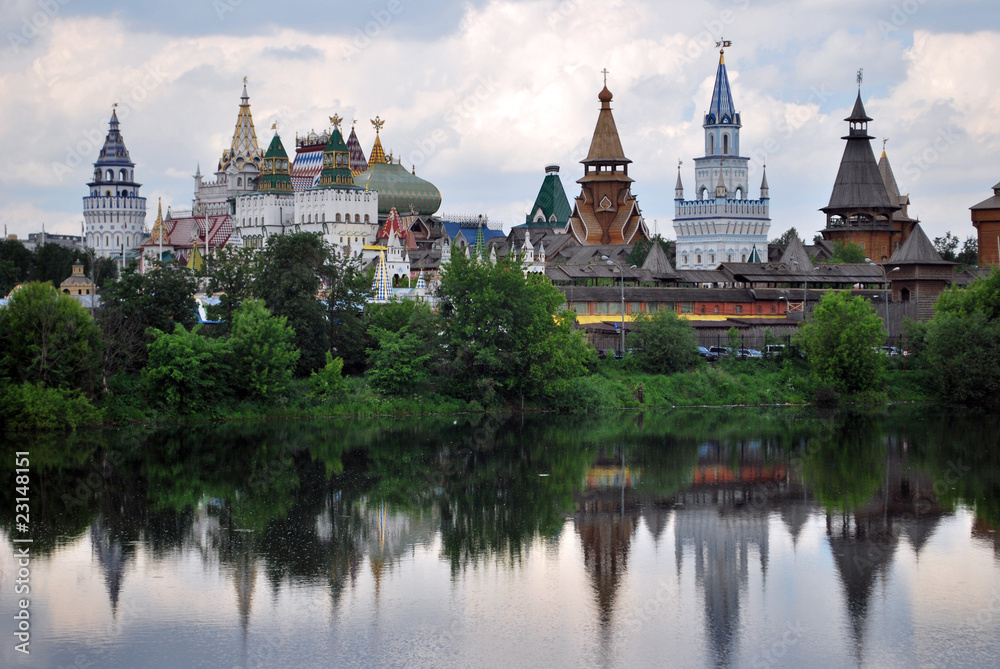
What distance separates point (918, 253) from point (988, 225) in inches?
655

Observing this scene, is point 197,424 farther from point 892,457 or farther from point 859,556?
point 859,556

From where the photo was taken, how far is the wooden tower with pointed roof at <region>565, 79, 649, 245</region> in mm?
71438

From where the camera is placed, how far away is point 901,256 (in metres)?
51.9

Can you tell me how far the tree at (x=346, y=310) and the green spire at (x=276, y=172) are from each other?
29808 mm

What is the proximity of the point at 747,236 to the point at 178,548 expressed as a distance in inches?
2074

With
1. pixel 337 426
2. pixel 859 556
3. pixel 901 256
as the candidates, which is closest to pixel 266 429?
pixel 337 426

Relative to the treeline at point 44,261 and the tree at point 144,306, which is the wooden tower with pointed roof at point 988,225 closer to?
the tree at point 144,306

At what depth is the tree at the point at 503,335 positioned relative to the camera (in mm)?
36906

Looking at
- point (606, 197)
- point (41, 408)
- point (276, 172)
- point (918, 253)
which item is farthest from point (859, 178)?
point (41, 408)

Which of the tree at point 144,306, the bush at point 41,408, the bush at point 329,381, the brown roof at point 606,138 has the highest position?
the brown roof at point 606,138

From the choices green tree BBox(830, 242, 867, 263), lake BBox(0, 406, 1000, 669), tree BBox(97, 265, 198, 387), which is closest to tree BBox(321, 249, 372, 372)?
tree BBox(97, 265, 198, 387)

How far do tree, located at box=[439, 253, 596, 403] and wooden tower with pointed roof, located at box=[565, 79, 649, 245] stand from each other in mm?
33497

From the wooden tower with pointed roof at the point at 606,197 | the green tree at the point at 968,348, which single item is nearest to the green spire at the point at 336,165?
the wooden tower with pointed roof at the point at 606,197

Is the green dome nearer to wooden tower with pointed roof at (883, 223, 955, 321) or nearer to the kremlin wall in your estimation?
the kremlin wall
